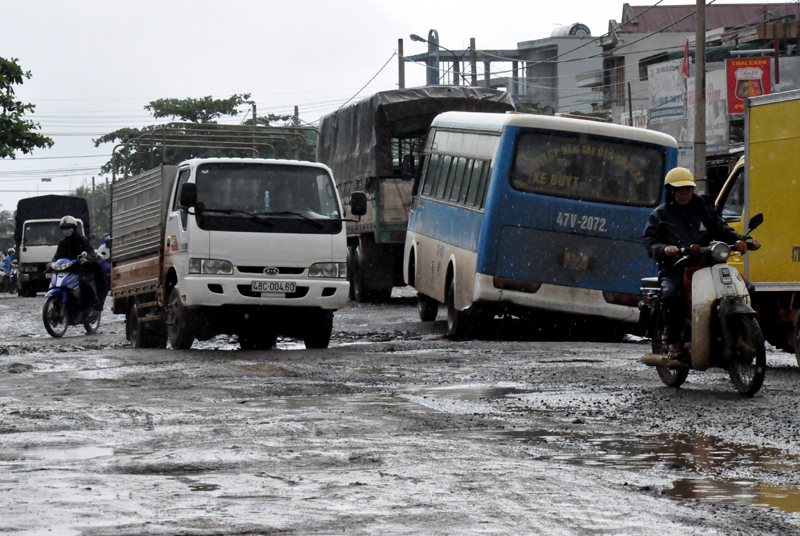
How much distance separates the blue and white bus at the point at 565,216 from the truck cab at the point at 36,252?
2606cm

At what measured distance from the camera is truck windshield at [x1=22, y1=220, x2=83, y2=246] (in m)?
40.2

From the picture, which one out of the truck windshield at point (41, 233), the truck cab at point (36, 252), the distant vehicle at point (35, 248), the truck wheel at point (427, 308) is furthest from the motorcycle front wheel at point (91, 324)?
the truck windshield at point (41, 233)

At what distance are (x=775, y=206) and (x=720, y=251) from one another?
3178 mm

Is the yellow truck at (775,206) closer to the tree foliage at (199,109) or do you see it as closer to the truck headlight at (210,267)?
the truck headlight at (210,267)

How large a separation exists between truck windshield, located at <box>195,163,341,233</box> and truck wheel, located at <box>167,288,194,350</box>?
1.02m

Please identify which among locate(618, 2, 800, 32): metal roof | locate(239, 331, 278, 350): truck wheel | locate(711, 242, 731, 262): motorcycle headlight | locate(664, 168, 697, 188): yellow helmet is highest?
locate(618, 2, 800, 32): metal roof

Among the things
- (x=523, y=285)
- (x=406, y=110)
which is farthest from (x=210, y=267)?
(x=406, y=110)

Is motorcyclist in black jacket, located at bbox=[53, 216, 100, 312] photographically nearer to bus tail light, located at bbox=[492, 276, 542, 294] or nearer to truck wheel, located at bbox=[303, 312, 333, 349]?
truck wheel, located at bbox=[303, 312, 333, 349]

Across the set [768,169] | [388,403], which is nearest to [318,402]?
[388,403]

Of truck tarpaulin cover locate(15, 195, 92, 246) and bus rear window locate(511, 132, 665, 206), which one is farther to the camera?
truck tarpaulin cover locate(15, 195, 92, 246)

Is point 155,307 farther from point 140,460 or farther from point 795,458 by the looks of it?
point 795,458

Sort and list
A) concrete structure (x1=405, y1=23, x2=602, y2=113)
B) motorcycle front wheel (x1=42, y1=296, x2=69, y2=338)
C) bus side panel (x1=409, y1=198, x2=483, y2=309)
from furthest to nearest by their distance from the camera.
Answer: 1. concrete structure (x1=405, y1=23, x2=602, y2=113)
2. motorcycle front wheel (x1=42, y1=296, x2=69, y2=338)
3. bus side panel (x1=409, y1=198, x2=483, y2=309)

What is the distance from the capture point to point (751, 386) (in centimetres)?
915

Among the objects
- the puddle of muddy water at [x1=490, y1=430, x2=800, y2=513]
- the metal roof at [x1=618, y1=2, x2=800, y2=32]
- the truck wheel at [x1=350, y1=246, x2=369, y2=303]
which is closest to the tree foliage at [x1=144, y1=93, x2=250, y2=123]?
the metal roof at [x1=618, y1=2, x2=800, y2=32]
